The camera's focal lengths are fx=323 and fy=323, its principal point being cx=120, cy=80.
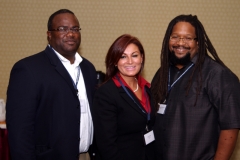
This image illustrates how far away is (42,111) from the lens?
2400mm

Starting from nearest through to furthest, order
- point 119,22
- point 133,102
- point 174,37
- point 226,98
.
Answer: point 226,98 → point 133,102 → point 174,37 → point 119,22

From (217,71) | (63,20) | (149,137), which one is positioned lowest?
(149,137)

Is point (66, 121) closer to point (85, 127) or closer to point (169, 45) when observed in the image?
point (85, 127)

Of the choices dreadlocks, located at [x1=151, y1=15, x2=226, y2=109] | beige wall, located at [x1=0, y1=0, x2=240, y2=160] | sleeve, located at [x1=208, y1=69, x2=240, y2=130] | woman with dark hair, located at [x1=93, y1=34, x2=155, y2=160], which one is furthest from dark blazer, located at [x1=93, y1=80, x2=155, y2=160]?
beige wall, located at [x1=0, y1=0, x2=240, y2=160]

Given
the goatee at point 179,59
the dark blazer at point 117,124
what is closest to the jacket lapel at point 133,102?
the dark blazer at point 117,124

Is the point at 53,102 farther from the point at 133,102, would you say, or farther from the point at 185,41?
the point at 185,41

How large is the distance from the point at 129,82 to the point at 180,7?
6.83 ft

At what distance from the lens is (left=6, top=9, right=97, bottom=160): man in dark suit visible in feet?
7.57

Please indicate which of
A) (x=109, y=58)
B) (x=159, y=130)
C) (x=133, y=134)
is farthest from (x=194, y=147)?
(x=109, y=58)

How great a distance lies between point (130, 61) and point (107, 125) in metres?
0.53

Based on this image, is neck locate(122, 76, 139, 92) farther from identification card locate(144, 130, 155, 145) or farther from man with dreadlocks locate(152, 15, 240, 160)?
identification card locate(144, 130, 155, 145)

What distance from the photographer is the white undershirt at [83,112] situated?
8.57ft

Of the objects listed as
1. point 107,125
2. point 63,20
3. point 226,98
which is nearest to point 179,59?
point 226,98

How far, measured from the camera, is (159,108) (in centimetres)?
259
